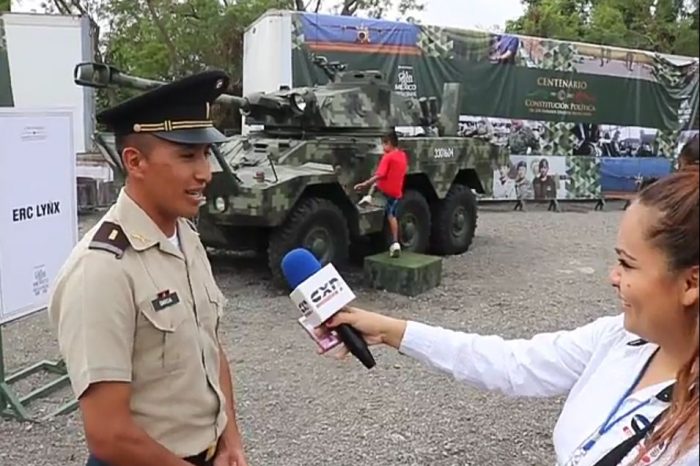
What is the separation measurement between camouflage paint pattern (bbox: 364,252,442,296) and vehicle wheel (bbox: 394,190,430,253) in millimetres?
1137

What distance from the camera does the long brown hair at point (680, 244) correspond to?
1.18m

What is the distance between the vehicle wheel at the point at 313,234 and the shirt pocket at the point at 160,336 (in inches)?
227

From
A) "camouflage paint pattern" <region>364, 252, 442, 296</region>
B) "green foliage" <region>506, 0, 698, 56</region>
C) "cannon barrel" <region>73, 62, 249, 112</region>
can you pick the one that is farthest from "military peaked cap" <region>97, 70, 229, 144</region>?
"green foliage" <region>506, 0, 698, 56</region>

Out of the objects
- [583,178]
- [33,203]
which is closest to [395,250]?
[33,203]

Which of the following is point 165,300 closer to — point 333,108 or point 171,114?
point 171,114

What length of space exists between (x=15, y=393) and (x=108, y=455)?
3.72 meters

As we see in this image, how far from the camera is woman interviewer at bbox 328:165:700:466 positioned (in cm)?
128

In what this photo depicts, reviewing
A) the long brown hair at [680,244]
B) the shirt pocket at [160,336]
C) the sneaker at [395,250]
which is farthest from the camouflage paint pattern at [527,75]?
the long brown hair at [680,244]

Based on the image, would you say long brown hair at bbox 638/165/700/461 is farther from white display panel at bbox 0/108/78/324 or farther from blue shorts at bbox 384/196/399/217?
blue shorts at bbox 384/196/399/217

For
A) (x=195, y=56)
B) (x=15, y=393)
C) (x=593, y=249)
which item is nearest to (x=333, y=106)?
(x=593, y=249)

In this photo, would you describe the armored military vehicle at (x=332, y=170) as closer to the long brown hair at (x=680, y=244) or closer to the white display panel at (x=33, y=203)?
the white display panel at (x=33, y=203)

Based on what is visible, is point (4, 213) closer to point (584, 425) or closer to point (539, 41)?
point (584, 425)

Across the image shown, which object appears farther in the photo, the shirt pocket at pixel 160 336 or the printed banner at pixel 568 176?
the printed banner at pixel 568 176

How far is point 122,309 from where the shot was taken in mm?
1792
